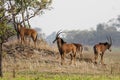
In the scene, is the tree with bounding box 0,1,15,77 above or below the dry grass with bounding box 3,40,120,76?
above

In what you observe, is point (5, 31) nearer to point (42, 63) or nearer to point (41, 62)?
point (42, 63)

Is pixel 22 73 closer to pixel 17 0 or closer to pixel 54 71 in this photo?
pixel 54 71

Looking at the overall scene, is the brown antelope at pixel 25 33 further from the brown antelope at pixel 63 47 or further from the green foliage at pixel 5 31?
the green foliage at pixel 5 31

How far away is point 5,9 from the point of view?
23016 millimetres

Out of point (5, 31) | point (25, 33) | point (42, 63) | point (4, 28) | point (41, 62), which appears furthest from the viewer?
point (25, 33)

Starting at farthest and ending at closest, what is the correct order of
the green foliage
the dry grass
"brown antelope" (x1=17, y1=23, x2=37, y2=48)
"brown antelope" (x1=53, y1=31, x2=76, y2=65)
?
"brown antelope" (x1=17, y1=23, x2=37, y2=48), "brown antelope" (x1=53, y1=31, x2=76, y2=65), the dry grass, the green foliage

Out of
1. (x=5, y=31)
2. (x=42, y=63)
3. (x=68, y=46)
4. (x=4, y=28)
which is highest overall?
(x=4, y=28)

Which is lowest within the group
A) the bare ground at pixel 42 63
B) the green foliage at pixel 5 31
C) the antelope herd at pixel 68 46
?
the bare ground at pixel 42 63

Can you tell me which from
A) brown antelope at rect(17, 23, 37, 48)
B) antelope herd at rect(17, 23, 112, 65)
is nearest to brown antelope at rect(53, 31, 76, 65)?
antelope herd at rect(17, 23, 112, 65)

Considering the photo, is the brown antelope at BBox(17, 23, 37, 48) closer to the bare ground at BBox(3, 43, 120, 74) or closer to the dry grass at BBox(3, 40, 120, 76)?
the dry grass at BBox(3, 40, 120, 76)

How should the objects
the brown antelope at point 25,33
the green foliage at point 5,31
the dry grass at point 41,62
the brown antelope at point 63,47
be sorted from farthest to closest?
1. the brown antelope at point 25,33
2. the brown antelope at point 63,47
3. the dry grass at point 41,62
4. the green foliage at point 5,31

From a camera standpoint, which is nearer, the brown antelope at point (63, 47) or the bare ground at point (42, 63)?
the bare ground at point (42, 63)

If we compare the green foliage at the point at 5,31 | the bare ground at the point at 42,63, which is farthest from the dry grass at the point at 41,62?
the green foliage at the point at 5,31

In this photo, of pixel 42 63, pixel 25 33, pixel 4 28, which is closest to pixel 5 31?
pixel 4 28
